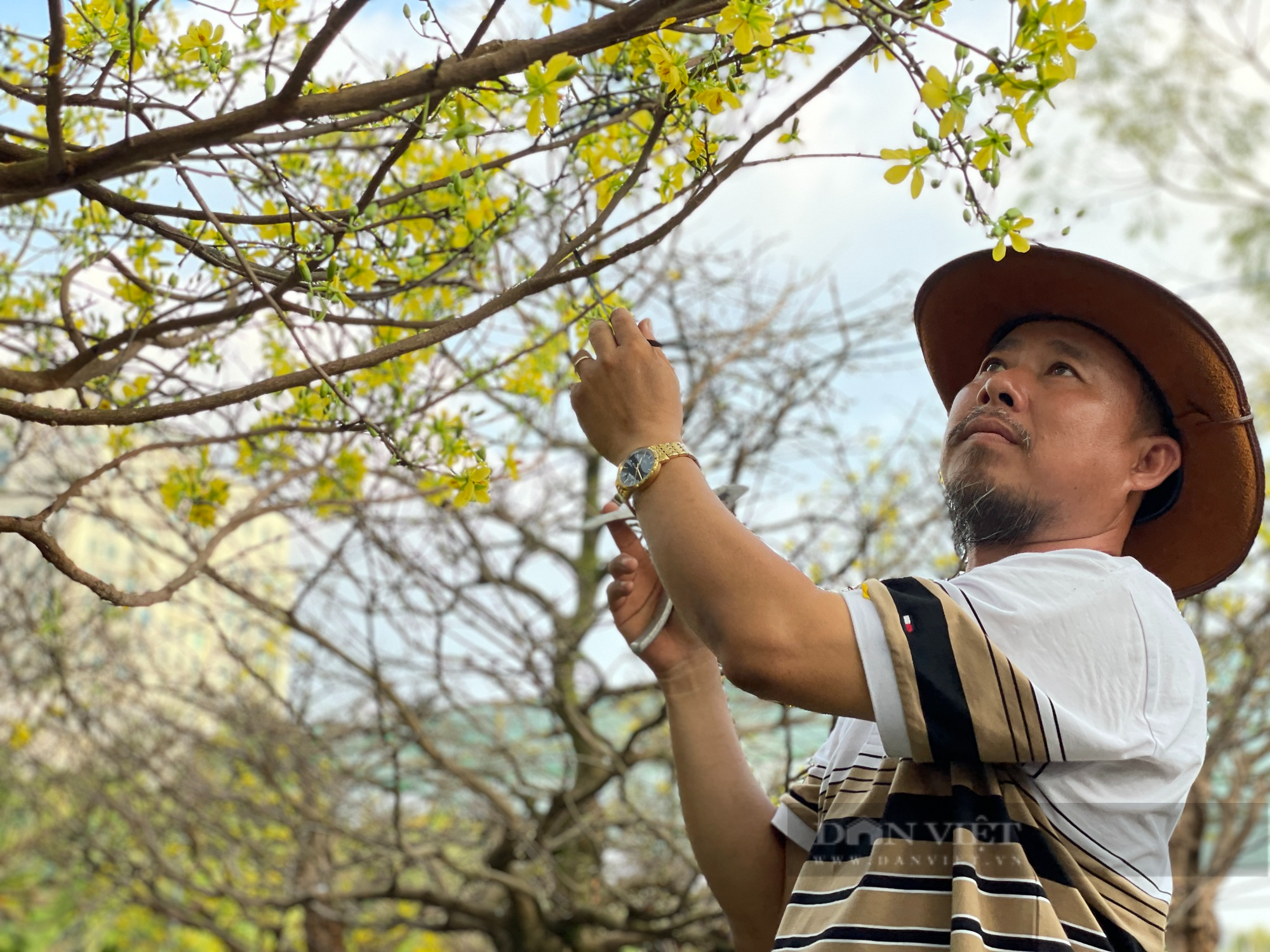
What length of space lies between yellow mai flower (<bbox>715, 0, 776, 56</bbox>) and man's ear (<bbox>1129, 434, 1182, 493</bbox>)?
3.26 feet

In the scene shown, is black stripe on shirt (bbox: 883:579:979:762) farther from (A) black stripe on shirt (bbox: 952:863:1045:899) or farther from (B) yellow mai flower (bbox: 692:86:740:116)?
(B) yellow mai flower (bbox: 692:86:740:116)

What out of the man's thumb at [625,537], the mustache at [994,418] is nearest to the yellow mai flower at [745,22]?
the mustache at [994,418]

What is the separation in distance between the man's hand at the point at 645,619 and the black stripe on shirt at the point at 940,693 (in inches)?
24.8

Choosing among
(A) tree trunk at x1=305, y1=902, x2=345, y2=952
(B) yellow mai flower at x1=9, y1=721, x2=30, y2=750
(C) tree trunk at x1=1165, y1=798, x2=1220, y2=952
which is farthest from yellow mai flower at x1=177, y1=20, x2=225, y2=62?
(B) yellow mai flower at x1=9, y1=721, x2=30, y2=750

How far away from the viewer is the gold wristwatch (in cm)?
140

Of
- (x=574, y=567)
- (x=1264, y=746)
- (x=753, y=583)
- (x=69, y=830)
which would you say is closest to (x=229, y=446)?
(x=574, y=567)

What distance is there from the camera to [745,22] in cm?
121

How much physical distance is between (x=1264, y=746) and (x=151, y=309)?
5.04m

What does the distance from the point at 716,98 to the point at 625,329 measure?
326 mm

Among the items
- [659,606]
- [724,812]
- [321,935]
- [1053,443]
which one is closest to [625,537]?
[659,606]

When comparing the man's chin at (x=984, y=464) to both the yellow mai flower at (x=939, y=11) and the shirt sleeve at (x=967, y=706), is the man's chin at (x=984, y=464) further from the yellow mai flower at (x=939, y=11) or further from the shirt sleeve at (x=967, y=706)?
the yellow mai flower at (x=939, y=11)

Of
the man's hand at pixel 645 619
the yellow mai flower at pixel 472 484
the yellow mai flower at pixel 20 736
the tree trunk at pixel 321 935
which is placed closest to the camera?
the yellow mai flower at pixel 472 484

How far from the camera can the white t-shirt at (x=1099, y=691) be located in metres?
1.32

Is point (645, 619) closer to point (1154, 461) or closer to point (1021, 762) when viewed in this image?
point (1021, 762)
